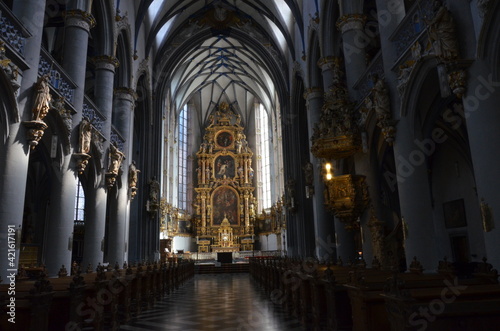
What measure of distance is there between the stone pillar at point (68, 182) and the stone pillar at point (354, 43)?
7878mm

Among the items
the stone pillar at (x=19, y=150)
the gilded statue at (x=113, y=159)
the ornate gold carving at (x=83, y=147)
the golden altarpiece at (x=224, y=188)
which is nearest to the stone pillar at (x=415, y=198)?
Answer: the stone pillar at (x=19, y=150)

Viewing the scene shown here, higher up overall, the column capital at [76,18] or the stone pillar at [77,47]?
the column capital at [76,18]

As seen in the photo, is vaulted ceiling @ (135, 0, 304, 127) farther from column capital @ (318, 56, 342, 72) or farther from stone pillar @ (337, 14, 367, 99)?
stone pillar @ (337, 14, 367, 99)

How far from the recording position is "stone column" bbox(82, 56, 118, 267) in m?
12.1

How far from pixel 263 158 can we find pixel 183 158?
797cm

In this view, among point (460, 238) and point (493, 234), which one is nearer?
point (493, 234)

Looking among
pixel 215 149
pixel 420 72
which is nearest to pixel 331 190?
pixel 420 72

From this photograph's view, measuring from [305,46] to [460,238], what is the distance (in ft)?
34.8

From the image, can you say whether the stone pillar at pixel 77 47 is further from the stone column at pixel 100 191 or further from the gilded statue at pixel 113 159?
the gilded statue at pixel 113 159

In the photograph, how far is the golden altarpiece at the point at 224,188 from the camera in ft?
112

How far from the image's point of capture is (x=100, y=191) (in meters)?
12.9

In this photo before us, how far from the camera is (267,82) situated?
31.5 metres

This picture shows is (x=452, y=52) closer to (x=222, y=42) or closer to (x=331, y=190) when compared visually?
(x=331, y=190)

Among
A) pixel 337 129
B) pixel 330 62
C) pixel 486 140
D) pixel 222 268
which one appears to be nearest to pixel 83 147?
pixel 337 129
